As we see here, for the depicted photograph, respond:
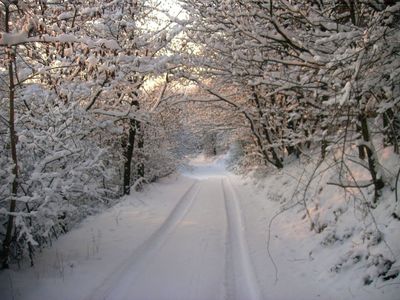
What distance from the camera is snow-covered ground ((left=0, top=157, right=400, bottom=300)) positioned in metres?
6.35

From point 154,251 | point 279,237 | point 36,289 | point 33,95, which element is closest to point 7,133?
point 33,95

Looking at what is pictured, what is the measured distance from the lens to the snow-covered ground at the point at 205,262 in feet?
20.8

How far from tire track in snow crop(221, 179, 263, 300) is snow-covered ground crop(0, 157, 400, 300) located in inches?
0.7

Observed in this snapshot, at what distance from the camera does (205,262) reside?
26.3 ft

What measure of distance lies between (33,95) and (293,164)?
36.9 ft

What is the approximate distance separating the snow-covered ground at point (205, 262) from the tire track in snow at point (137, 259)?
17 mm

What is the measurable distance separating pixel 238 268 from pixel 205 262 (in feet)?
2.30

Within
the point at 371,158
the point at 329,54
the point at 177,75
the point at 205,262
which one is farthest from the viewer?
the point at 177,75

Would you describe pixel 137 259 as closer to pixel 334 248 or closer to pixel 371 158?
pixel 334 248

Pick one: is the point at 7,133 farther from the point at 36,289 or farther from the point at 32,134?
the point at 36,289

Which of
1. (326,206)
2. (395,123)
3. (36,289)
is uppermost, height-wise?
(395,123)

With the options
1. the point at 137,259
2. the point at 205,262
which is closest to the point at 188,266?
the point at 205,262

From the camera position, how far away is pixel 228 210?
14.5m

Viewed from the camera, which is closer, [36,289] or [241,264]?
[36,289]
